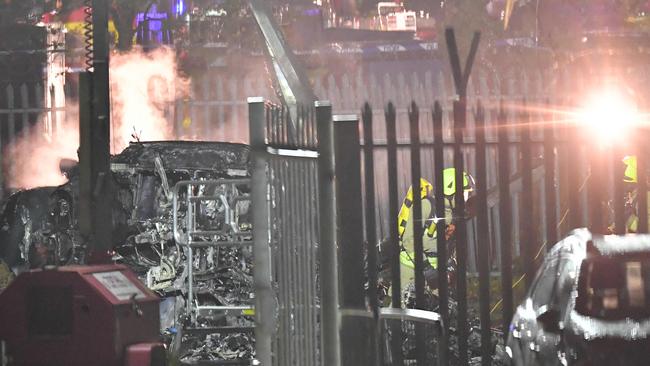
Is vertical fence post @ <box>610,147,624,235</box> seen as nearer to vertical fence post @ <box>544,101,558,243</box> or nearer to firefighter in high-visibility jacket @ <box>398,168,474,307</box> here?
vertical fence post @ <box>544,101,558,243</box>

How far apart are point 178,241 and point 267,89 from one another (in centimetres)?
602

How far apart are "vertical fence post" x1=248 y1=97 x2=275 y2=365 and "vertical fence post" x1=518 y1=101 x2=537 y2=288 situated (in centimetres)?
332

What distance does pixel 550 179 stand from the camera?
29.3 feet

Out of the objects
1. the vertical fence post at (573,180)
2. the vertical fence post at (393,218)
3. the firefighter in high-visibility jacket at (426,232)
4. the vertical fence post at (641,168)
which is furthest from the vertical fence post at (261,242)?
the firefighter in high-visibility jacket at (426,232)

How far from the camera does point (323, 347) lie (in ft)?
22.7

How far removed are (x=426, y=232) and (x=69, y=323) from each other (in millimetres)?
6796

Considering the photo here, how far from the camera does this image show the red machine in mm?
8375

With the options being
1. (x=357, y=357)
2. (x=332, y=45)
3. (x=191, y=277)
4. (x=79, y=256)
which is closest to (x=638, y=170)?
(x=357, y=357)

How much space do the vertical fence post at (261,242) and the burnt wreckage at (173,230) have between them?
19.5ft

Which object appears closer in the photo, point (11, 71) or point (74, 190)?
point (74, 190)

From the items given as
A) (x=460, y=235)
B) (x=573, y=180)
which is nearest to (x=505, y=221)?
(x=460, y=235)

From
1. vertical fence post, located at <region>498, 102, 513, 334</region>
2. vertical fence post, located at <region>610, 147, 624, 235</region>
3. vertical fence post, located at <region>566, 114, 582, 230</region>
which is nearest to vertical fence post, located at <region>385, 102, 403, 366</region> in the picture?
vertical fence post, located at <region>498, 102, 513, 334</region>

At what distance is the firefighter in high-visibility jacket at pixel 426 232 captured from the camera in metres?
13.1

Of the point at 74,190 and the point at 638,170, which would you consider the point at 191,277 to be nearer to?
the point at 74,190
